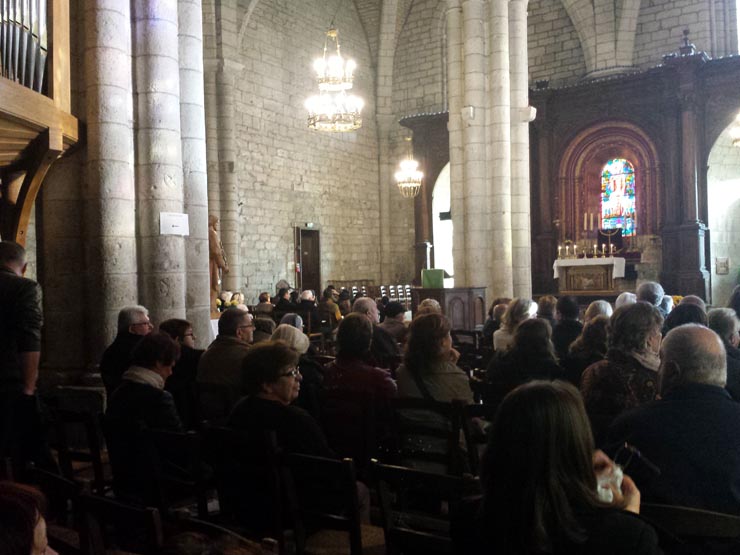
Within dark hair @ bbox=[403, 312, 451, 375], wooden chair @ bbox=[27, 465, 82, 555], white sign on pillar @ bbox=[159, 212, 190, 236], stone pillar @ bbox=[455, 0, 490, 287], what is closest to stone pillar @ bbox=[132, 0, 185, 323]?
white sign on pillar @ bbox=[159, 212, 190, 236]

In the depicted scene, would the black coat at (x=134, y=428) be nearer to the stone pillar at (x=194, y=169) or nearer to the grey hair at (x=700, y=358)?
the grey hair at (x=700, y=358)

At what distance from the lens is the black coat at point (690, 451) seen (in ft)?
7.23

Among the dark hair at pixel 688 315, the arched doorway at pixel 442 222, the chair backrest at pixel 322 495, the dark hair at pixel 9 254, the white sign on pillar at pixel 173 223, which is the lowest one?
the chair backrest at pixel 322 495

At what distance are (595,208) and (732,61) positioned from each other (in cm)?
447

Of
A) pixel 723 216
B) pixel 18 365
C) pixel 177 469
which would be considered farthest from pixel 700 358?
pixel 723 216

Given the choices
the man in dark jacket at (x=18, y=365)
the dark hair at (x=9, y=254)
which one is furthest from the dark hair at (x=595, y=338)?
the dark hair at (x=9, y=254)

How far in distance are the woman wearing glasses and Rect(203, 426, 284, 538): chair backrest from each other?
0.24ft

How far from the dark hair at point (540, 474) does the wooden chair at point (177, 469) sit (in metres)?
1.44

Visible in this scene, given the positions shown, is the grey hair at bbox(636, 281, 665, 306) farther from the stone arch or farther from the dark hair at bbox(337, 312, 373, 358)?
the stone arch

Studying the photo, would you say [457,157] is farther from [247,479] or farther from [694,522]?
[694,522]

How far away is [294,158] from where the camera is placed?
18625 mm

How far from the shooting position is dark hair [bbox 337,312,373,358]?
3.98m

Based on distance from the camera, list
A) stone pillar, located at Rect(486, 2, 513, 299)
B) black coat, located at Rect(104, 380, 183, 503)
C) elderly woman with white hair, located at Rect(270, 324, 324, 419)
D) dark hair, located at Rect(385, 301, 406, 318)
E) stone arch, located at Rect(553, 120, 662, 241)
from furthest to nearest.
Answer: stone arch, located at Rect(553, 120, 662, 241), stone pillar, located at Rect(486, 2, 513, 299), dark hair, located at Rect(385, 301, 406, 318), elderly woman with white hair, located at Rect(270, 324, 324, 419), black coat, located at Rect(104, 380, 183, 503)

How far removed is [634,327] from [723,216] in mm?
15696
